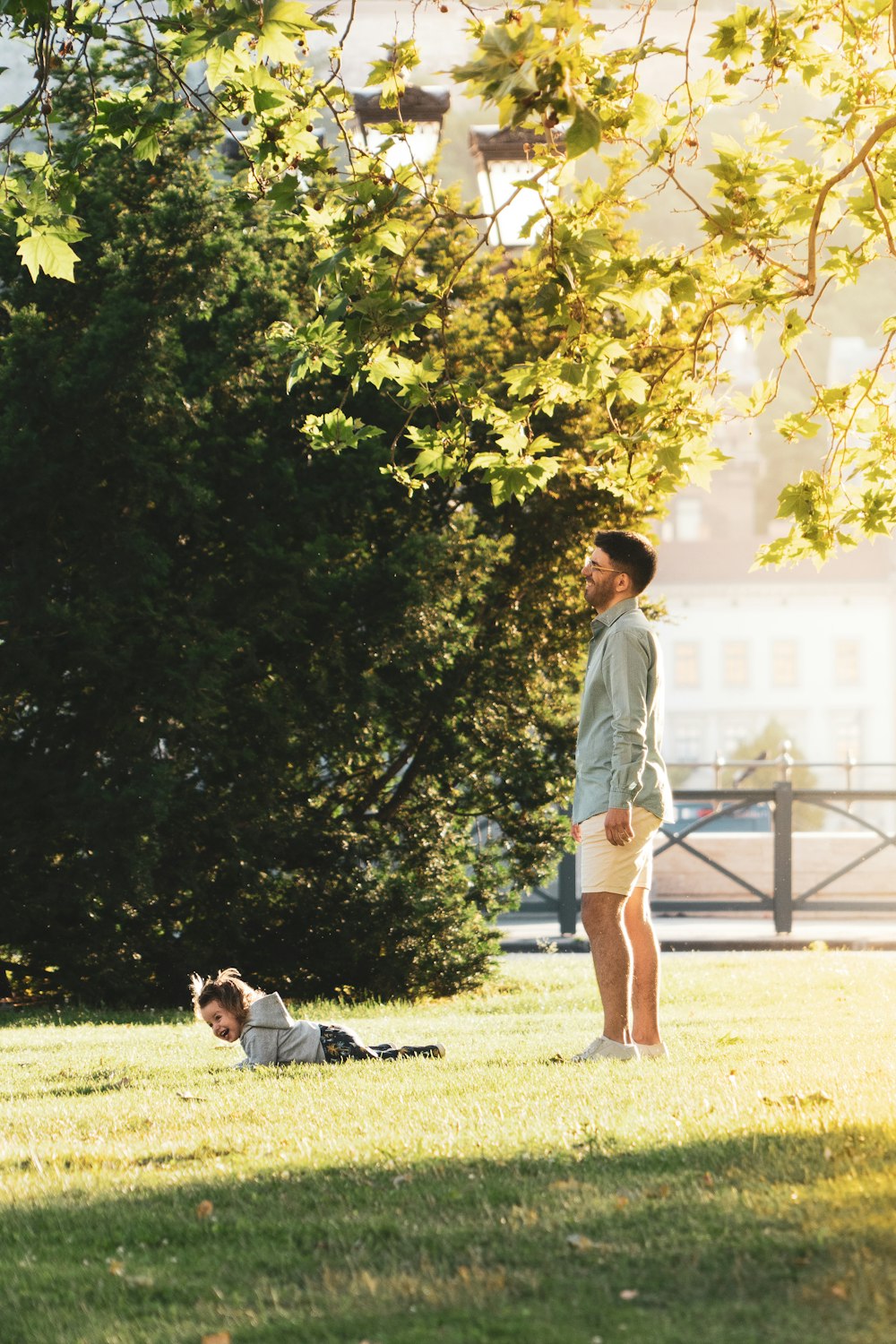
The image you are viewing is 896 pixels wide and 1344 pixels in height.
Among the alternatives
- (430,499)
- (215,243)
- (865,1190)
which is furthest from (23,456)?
(865,1190)

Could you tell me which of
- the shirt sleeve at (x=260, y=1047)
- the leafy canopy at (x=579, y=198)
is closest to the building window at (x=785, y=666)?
the leafy canopy at (x=579, y=198)

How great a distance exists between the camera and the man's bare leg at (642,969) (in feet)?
20.6

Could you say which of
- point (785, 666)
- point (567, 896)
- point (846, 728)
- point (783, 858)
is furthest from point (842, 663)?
point (567, 896)

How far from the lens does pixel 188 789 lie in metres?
11.6

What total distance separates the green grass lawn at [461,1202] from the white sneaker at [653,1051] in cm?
18

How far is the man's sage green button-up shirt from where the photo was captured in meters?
5.92

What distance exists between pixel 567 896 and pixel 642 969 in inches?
461

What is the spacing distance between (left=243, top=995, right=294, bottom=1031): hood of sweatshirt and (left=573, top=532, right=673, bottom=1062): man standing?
1.43 metres

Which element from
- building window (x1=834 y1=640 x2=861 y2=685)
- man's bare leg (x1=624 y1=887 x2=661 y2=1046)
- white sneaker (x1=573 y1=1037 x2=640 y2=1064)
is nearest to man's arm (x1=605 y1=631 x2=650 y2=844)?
man's bare leg (x1=624 y1=887 x2=661 y2=1046)

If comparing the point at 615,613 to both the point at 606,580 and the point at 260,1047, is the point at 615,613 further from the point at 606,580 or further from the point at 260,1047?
the point at 260,1047

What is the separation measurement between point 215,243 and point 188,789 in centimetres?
406

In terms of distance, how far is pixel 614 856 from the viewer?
19.7 feet

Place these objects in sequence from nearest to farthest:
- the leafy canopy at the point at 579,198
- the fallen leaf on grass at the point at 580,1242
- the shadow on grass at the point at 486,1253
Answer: the shadow on grass at the point at 486,1253
the fallen leaf on grass at the point at 580,1242
the leafy canopy at the point at 579,198

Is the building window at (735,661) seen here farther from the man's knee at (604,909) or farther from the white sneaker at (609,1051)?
the man's knee at (604,909)
